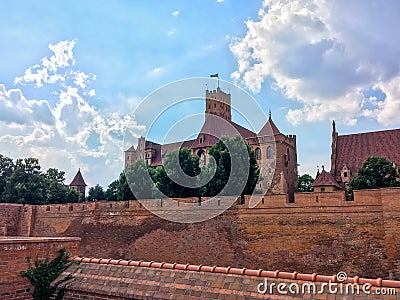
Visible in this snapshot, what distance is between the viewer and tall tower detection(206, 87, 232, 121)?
1820 inches

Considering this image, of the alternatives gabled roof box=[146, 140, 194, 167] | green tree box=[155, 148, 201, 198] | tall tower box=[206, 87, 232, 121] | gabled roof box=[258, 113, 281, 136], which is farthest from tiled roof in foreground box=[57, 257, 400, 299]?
tall tower box=[206, 87, 232, 121]

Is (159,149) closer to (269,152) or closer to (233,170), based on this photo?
(269,152)

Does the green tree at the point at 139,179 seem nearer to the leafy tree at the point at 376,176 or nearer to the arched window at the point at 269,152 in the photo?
the arched window at the point at 269,152

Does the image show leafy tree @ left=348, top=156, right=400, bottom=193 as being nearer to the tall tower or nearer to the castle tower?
the tall tower

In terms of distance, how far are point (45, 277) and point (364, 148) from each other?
28.4 meters

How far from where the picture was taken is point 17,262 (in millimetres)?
4926

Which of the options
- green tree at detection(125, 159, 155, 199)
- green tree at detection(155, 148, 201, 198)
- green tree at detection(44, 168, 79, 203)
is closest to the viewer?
green tree at detection(155, 148, 201, 198)

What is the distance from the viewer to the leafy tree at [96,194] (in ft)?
144

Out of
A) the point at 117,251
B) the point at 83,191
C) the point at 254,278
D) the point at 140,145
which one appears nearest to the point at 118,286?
the point at 254,278

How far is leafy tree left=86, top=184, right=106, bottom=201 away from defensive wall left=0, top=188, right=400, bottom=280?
78.2 ft

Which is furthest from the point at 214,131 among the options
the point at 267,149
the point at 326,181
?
the point at 326,181

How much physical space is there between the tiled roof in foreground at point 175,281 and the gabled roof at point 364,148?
1035 inches

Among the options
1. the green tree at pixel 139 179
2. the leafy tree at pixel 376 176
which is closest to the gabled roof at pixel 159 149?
the green tree at pixel 139 179

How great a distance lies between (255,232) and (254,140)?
20.1 meters
